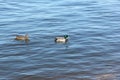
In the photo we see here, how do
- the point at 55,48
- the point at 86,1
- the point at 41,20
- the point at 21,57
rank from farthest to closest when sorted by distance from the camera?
the point at 86,1, the point at 41,20, the point at 55,48, the point at 21,57

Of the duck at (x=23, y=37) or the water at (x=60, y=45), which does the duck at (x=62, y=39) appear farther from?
the duck at (x=23, y=37)

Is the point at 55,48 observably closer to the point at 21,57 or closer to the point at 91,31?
the point at 21,57

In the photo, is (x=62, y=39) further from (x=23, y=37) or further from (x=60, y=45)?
(x=23, y=37)

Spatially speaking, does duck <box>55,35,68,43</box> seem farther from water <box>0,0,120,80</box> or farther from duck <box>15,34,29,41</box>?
duck <box>15,34,29,41</box>

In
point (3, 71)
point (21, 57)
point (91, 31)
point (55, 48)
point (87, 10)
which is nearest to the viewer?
point (3, 71)

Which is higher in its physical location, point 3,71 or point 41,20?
point 41,20

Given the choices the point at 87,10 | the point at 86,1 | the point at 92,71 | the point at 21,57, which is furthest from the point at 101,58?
the point at 86,1

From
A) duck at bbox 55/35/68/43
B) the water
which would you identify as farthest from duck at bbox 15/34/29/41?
duck at bbox 55/35/68/43

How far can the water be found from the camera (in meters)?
21.5

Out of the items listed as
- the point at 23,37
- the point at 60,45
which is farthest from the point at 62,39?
the point at 23,37

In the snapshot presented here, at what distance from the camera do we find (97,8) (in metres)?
36.0

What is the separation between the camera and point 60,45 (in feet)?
84.9

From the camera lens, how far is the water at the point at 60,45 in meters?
21.5

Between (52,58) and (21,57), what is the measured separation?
1.95m
